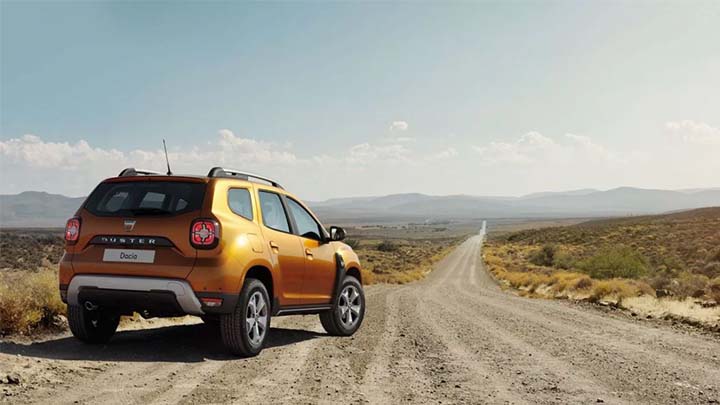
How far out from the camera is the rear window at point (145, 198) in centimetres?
654

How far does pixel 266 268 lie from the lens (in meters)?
7.10

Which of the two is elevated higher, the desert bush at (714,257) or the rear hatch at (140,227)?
the rear hatch at (140,227)

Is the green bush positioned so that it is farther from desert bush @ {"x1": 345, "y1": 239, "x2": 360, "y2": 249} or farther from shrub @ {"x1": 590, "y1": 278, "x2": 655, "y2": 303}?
desert bush @ {"x1": 345, "y1": 239, "x2": 360, "y2": 249}

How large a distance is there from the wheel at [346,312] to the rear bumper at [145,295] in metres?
2.82

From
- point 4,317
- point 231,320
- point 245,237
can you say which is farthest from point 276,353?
point 4,317

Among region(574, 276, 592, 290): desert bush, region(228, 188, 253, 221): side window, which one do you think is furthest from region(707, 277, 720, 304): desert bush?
region(228, 188, 253, 221): side window

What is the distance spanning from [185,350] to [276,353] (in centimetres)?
108

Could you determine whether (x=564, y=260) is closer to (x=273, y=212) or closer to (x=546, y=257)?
(x=546, y=257)

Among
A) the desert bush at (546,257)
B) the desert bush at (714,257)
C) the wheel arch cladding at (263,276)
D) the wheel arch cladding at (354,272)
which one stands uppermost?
the wheel arch cladding at (263,276)

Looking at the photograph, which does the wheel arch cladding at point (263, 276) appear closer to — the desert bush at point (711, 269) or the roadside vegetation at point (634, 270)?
the roadside vegetation at point (634, 270)

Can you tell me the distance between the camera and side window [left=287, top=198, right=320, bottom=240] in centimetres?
837

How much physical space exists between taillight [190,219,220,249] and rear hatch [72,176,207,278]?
0.20 feet

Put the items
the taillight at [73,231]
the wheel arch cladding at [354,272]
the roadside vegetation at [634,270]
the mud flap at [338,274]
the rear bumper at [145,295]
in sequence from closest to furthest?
the rear bumper at [145,295], the taillight at [73,231], the mud flap at [338,274], the wheel arch cladding at [354,272], the roadside vegetation at [634,270]

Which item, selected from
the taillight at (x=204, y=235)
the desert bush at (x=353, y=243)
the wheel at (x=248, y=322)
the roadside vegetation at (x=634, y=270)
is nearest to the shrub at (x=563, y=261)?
the roadside vegetation at (x=634, y=270)
